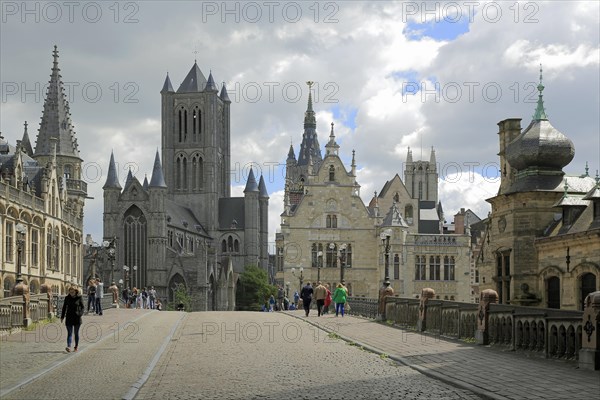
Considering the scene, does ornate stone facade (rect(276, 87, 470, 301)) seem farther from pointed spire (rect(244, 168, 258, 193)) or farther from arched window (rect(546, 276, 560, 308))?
pointed spire (rect(244, 168, 258, 193))

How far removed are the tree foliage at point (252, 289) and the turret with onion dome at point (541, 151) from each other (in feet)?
295

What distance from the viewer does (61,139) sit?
8500 centimetres

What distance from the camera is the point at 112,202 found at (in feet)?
380

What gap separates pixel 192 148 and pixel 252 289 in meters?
22.0

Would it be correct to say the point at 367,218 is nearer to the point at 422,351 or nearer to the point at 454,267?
the point at 454,267

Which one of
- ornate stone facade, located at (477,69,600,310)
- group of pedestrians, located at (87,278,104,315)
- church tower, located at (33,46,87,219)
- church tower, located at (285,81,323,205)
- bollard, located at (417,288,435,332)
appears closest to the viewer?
bollard, located at (417,288,435,332)

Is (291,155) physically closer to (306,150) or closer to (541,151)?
(306,150)

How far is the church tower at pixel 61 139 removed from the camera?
3305 inches

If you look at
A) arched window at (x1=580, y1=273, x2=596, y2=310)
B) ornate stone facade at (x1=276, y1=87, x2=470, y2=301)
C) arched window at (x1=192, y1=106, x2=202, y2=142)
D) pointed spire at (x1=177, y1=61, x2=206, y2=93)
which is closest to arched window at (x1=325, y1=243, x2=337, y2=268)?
ornate stone facade at (x1=276, y1=87, x2=470, y2=301)

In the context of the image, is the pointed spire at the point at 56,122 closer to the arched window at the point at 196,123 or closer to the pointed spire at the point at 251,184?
the arched window at the point at 196,123

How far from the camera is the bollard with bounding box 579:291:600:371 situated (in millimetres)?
16844

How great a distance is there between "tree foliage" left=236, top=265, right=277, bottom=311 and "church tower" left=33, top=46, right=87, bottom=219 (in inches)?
1735

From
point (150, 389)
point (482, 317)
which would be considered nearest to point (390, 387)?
point (150, 389)

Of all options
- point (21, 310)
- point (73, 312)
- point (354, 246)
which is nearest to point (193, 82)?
point (354, 246)
